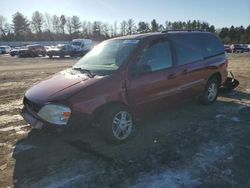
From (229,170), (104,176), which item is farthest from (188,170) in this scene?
(104,176)

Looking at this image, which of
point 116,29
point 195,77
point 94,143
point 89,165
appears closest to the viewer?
point 89,165

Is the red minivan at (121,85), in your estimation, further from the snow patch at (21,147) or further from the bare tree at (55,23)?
the bare tree at (55,23)

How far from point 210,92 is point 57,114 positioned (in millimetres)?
4316

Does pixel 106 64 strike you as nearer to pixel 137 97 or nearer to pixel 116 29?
pixel 137 97

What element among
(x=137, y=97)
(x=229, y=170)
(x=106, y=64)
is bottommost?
(x=229, y=170)

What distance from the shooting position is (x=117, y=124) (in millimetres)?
4961

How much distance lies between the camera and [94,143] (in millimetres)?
5125

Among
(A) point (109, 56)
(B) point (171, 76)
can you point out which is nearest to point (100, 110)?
(A) point (109, 56)

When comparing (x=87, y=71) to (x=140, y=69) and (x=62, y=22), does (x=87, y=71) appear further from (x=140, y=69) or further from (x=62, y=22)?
(x=62, y=22)

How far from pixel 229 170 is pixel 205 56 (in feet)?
11.8

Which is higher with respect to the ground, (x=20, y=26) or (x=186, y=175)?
(x=20, y=26)

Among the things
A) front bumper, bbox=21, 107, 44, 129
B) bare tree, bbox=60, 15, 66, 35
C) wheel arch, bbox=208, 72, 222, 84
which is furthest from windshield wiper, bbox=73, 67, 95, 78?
bare tree, bbox=60, 15, 66, 35

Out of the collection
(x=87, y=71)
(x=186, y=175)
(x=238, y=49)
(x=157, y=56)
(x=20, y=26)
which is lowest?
(x=238, y=49)

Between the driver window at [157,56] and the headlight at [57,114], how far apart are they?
63.2 inches
